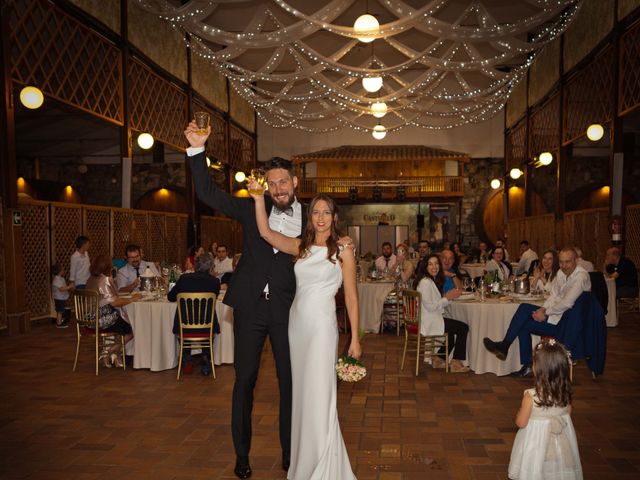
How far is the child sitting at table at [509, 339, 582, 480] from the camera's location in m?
2.86

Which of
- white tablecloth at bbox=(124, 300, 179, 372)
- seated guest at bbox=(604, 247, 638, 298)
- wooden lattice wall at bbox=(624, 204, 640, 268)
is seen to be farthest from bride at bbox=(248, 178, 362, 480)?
wooden lattice wall at bbox=(624, 204, 640, 268)

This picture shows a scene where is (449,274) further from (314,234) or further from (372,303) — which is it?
(314,234)

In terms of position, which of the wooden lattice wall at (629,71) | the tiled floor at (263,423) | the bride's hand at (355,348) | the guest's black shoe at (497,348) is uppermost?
the wooden lattice wall at (629,71)

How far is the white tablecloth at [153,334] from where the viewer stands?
19.3 feet

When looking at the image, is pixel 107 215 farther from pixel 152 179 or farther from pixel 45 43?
pixel 152 179

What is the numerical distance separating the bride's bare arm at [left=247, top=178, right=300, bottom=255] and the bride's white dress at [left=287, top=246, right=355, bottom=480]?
91 millimetres

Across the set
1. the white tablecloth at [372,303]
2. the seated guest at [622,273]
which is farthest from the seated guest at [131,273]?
the seated guest at [622,273]

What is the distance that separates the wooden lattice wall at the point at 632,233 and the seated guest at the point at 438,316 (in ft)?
17.7

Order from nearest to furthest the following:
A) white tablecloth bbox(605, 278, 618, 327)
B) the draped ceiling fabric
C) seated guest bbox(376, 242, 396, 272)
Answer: the draped ceiling fabric → white tablecloth bbox(605, 278, 618, 327) → seated guest bbox(376, 242, 396, 272)

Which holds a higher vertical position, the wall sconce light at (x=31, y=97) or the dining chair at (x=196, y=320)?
the wall sconce light at (x=31, y=97)

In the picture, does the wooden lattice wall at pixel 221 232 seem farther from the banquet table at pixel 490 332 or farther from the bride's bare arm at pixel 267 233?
the bride's bare arm at pixel 267 233

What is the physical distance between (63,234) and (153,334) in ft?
14.9

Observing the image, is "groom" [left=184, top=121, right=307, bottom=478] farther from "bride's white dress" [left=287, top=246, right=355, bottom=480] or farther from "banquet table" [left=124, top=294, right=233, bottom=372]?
"banquet table" [left=124, top=294, right=233, bottom=372]

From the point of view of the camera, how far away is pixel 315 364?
2838 millimetres
